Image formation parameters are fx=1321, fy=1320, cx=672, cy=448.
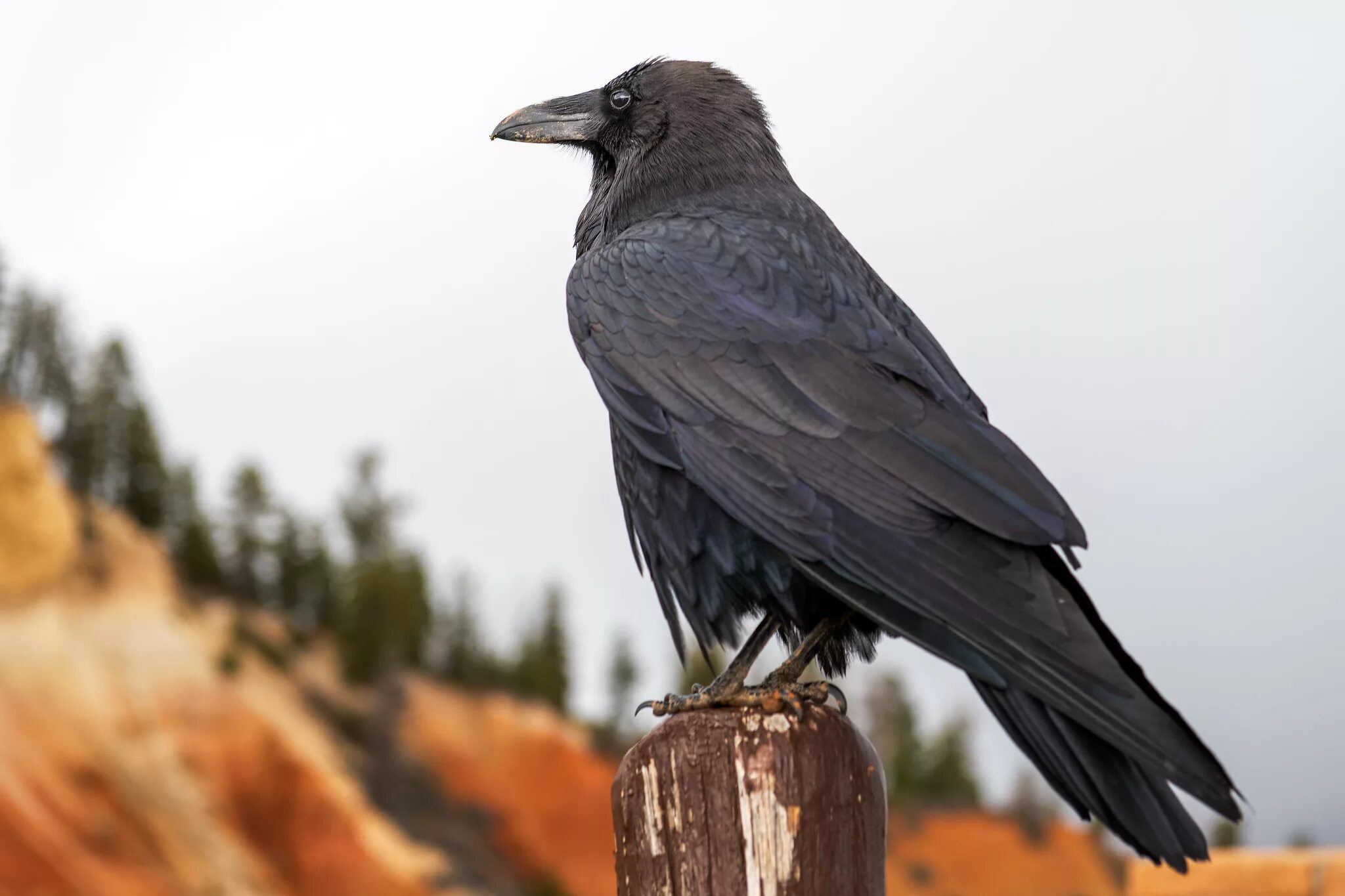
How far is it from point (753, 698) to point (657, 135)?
215cm

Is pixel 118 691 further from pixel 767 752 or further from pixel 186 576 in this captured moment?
pixel 767 752

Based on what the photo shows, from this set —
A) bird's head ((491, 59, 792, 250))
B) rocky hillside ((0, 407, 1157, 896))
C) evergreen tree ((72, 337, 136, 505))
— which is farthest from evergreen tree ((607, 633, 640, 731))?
bird's head ((491, 59, 792, 250))

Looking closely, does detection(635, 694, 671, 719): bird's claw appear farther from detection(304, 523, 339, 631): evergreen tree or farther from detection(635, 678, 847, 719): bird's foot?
detection(304, 523, 339, 631): evergreen tree

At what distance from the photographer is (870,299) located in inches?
154

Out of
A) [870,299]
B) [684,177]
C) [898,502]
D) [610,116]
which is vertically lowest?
[898,502]

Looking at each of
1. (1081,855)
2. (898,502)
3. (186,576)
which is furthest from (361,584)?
(898,502)

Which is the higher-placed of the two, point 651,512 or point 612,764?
point 612,764

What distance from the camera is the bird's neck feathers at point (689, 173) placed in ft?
14.4

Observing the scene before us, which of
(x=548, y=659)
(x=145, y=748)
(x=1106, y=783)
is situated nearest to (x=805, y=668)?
(x=1106, y=783)

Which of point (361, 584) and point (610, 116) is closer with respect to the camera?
point (610, 116)

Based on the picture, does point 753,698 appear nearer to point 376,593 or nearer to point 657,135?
point 657,135

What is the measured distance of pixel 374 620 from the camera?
74.2ft

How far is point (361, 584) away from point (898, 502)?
20.4 m

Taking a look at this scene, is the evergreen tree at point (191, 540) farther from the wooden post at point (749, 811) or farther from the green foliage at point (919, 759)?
the wooden post at point (749, 811)
